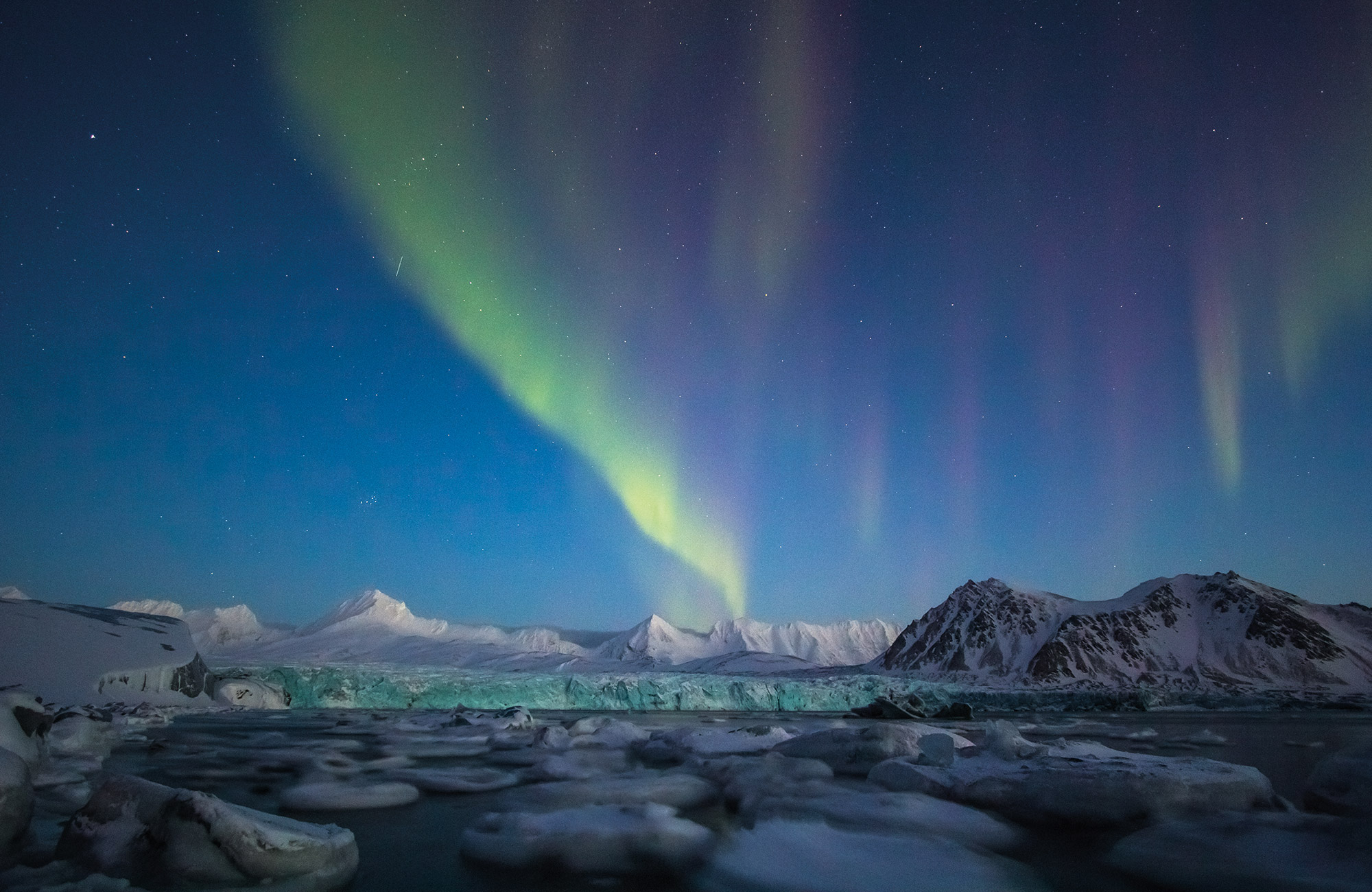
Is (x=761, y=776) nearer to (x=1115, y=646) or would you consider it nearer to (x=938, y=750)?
(x=938, y=750)

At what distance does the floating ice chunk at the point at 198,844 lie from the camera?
4285mm

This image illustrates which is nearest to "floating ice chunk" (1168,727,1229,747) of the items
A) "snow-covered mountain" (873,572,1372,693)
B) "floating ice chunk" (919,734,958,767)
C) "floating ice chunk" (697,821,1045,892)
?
"floating ice chunk" (919,734,958,767)

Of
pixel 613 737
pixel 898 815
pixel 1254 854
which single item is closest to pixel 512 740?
pixel 613 737

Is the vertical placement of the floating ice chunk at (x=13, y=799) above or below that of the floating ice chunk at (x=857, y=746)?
above

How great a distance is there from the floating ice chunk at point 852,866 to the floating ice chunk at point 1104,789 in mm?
2150

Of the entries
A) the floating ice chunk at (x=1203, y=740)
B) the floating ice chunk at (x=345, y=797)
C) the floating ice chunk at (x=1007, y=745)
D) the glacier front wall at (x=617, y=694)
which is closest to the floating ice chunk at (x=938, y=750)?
the floating ice chunk at (x=1007, y=745)

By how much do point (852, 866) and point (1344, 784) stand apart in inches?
244

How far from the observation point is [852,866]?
478 centimetres

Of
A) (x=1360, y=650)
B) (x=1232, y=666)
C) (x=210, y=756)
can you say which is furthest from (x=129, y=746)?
(x=1360, y=650)

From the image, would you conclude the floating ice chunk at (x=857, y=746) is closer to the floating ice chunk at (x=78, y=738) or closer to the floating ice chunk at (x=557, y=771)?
the floating ice chunk at (x=557, y=771)

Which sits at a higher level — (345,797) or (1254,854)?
(1254,854)

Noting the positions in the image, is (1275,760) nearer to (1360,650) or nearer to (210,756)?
(210,756)

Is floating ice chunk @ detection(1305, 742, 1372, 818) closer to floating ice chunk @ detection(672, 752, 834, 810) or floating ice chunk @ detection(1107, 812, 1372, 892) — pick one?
floating ice chunk @ detection(1107, 812, 1372, 892)

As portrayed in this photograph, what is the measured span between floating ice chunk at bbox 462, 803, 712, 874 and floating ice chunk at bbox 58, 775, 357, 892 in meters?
1.12
